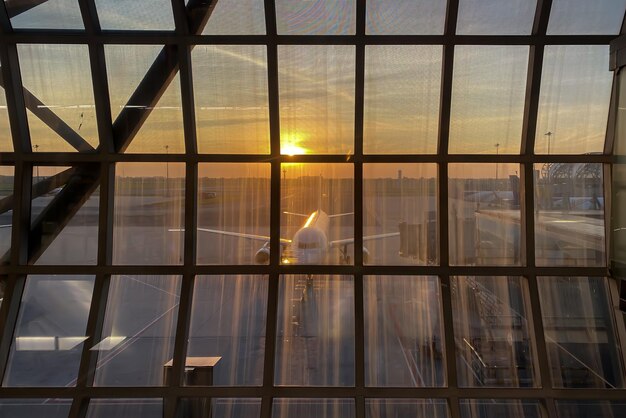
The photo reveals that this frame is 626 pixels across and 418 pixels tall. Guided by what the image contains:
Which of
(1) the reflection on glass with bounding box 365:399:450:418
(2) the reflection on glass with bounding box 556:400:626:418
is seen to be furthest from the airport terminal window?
(2) the reflection on glass with bounding box 556:400:626:418

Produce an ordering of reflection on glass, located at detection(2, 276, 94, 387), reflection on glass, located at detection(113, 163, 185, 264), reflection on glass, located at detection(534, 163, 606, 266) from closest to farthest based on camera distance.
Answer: reflection on glass, located at detection(2, 276, 94, 387) < reflection on glass, located at detection(534, 163, 606, 266) < reflection on glass, located at detection(113, 163, 185, 264)

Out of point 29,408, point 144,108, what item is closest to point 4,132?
point 144,108

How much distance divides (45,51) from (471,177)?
5153 millimetres

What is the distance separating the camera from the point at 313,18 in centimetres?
550

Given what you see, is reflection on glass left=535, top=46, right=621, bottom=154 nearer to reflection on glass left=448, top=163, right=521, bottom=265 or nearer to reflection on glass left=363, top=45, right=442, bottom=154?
reflection on glass left=448, top=163, right=521, bottom=265

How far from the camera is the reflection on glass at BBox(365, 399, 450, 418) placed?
5.25 m

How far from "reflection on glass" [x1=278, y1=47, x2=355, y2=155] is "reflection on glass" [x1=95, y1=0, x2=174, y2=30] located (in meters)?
1.34

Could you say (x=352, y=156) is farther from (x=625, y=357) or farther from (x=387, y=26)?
(x=625, y=357)

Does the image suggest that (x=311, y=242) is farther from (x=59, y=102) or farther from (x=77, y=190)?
(x=59, y=102)

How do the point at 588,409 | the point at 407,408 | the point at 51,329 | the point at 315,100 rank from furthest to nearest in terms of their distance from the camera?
the point at 315,100
the point at 51,329
the point at 407,408
the point at 588,409

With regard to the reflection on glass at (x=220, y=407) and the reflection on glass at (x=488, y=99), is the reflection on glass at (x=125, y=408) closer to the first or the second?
the reflection on glass at (x=220, y=407)

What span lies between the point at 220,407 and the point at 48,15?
479 centimetres

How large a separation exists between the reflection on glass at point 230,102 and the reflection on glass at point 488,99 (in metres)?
2.23

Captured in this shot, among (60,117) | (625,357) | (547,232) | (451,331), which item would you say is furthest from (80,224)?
(625,357)
